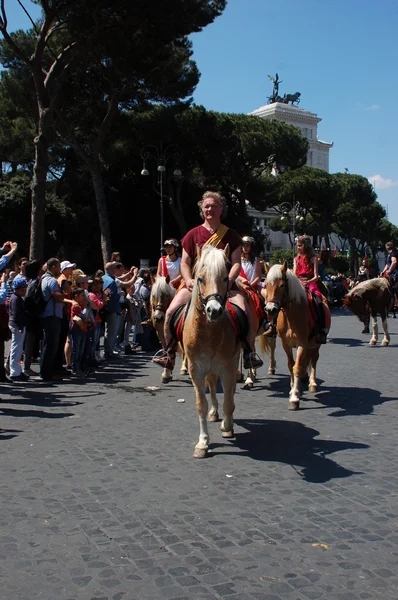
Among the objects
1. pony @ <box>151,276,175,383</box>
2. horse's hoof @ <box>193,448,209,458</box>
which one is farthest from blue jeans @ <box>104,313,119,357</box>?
horse's hoof @ <box>193,448,209,458</box>

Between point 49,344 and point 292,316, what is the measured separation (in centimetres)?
444

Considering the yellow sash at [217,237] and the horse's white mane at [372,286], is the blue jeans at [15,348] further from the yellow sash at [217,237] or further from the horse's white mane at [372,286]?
the horse's white mane at [372,286]

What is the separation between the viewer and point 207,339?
6715 millimetres

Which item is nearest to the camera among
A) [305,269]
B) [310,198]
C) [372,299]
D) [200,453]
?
[200,453]

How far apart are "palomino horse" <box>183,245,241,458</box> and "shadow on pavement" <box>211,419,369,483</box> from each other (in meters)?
0.51

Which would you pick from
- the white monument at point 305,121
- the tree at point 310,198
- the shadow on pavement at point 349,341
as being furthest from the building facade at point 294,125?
the shadow on pavement at point 349,341

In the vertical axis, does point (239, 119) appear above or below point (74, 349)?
above

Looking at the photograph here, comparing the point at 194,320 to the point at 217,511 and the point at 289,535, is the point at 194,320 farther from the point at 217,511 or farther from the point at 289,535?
the point at 289,535

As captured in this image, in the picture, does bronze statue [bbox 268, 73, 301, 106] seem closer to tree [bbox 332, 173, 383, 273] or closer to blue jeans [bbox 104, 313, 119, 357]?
tree [bbox 332, 173, 383, 273]

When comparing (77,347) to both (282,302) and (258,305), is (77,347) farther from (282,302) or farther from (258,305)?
(282,302)

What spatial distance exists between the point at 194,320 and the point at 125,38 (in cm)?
1879

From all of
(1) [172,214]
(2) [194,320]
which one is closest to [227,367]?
(2) [194,320]

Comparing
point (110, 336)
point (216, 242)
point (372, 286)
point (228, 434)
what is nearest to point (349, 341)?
point (372, 286)

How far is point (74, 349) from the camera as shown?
12.3 meters
